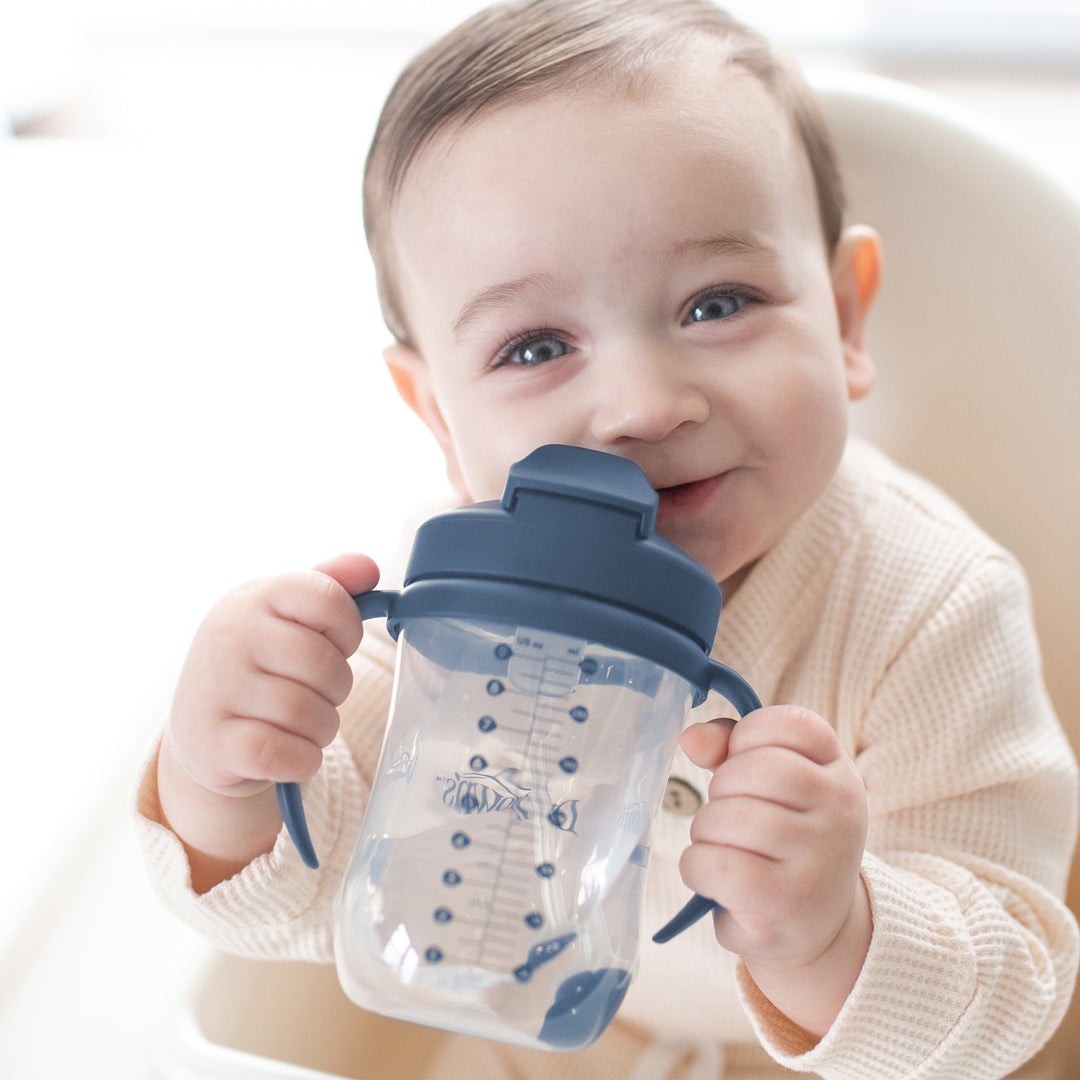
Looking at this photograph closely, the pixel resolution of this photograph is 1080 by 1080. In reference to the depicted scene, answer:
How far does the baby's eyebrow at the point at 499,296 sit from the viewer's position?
605 mm

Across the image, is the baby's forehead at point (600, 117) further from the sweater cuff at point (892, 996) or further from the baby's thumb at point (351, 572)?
the sweater cuff at point (892, 996)

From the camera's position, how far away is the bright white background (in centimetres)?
74

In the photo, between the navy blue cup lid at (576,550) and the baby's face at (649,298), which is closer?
the navy blue cup lid at (576,550)

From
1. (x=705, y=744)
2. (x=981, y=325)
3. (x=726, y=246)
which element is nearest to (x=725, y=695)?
(x=705, y=744)

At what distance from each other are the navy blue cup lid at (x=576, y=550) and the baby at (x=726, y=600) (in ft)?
0.22

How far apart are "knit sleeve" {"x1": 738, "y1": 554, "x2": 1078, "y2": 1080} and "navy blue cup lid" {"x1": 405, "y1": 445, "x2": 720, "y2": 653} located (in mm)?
203

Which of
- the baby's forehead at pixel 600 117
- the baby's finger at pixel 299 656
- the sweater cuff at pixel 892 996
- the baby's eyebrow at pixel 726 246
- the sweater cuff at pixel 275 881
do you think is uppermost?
the baby's forehead at pixel 600 117

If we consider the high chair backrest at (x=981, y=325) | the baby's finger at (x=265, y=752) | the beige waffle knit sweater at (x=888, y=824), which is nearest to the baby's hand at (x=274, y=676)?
the baby's finger at (x=265, y=752)

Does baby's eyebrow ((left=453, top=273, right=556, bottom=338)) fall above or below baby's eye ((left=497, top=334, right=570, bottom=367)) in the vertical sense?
above

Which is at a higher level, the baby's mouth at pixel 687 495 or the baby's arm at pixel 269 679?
the baby's mouth at pixel 687 495

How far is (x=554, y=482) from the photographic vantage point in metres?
0.49

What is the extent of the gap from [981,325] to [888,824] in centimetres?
42

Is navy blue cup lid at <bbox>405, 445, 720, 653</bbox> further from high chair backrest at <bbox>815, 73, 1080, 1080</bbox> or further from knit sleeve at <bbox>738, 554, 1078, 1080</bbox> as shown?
high chair backrest at <bbox>815, 73, 1080, 1080</bbox>

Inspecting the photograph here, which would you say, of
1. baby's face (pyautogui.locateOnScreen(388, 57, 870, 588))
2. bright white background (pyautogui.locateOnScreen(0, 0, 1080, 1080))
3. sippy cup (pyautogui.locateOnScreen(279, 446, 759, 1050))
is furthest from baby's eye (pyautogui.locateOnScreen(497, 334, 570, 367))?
bright white background (pyautogui.locateOnScreen(0, 0, 1080, 1080))
